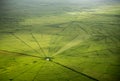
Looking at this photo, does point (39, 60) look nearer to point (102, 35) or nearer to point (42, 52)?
point (42, 52)

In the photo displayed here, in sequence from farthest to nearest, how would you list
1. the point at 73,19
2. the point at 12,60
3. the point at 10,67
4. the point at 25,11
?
the point at 25,11, the point at 73,19, the point at 12,60, the point at 10,67

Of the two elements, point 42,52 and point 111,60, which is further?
point 42,52

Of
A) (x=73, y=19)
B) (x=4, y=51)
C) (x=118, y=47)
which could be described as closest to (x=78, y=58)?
(x=118, y=47)

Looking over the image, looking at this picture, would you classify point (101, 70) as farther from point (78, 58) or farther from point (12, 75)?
point (12, 75)

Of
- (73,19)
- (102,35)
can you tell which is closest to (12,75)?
(102,35)

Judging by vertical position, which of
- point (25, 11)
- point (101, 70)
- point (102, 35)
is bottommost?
point (101, 70)

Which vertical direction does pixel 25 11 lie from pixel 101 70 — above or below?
above

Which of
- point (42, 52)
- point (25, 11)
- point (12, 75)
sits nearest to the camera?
point (12, 75)
